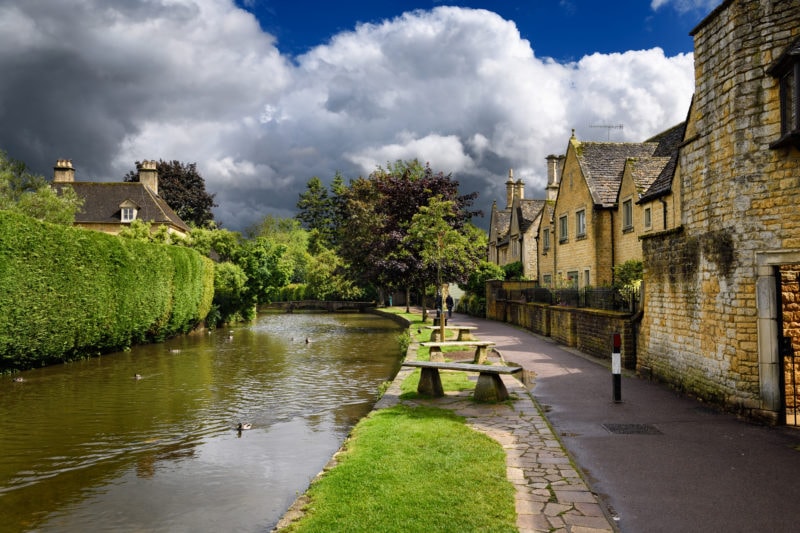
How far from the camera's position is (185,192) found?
65438 millimetres

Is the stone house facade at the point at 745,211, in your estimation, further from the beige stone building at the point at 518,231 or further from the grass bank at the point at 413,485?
the beige stone building at the point at 518,231

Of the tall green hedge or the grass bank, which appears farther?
the tall green hedge

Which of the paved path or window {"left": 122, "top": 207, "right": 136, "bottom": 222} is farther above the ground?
window {"left": 122, "top": 207, "right": 136, "bottom": 222}

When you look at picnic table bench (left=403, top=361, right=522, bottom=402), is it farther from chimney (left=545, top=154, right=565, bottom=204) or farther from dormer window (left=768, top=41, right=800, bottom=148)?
chimney (left=545, top=154, right=565, bottom=204)

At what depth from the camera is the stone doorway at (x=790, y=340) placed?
912 centimetres

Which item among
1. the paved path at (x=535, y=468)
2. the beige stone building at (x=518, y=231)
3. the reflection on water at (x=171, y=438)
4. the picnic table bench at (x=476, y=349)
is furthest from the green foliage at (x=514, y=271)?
the paved path at (x=535, y=468)

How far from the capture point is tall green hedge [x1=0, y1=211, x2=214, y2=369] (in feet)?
55.1

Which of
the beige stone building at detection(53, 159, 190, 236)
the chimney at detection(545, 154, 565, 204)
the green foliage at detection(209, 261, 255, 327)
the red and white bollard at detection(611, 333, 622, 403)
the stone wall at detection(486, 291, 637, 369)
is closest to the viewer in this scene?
the red and white bollard at detection(611, 333, 622, 403)

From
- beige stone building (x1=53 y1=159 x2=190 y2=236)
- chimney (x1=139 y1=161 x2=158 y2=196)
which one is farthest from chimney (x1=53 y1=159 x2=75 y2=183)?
chimney (x1=139 y1=161 x2=158 y2=196)

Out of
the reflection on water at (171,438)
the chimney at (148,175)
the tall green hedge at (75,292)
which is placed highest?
the chimney at (148,175)

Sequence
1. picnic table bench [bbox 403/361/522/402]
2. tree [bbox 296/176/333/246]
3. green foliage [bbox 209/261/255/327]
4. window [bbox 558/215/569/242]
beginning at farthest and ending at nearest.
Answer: tree [bbox 296/176/333/246] < green foliage [bbox 209/261/255/327] < window [bbox 558/215/569/242] < picnic table bench [bbox 403/361/522/402]

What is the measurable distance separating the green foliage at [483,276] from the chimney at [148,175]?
105 ft

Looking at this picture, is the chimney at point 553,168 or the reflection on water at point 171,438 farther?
the chimney at point 553,168

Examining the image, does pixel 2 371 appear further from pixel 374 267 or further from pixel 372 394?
pixel 374 267
